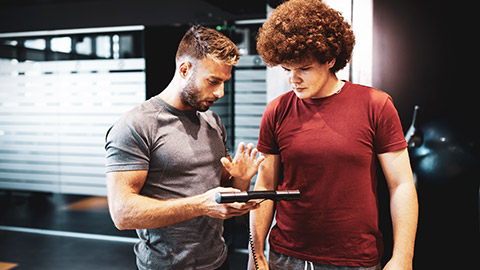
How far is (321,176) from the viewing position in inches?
55.0

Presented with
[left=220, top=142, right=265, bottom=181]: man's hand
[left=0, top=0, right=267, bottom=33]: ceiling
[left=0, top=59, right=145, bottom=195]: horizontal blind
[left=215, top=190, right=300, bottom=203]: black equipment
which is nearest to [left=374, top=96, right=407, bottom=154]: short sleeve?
[left=215, top=190, right=300, bottom=203]: black equipment

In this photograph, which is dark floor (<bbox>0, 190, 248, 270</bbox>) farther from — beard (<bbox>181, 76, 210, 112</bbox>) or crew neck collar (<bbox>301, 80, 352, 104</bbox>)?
crew neck collar (<bbox>301, 80, 352, 104</bbox>)

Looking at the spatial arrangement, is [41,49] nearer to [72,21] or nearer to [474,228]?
[72,21]

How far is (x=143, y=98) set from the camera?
4.50 metres

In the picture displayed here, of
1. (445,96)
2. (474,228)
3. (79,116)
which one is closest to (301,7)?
(445,96)

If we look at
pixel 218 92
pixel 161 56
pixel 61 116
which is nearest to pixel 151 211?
pixel 218 92

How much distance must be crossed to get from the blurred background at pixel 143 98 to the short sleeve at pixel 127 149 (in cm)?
126

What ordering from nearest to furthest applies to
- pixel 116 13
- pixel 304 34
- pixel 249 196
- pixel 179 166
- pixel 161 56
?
pixel 249 196
pixel 304 34
pixel 179 166
pixel 161 56
pixel 116 13

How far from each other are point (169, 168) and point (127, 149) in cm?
20

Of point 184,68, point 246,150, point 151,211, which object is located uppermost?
point 184,68

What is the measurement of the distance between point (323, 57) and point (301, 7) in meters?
0.21

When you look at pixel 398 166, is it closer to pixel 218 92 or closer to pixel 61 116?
pixel 218 92

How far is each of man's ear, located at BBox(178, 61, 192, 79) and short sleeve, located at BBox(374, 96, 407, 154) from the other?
84 cm

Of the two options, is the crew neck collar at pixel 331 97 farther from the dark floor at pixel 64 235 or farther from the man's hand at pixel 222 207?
the dark floor at pixel 64 235
